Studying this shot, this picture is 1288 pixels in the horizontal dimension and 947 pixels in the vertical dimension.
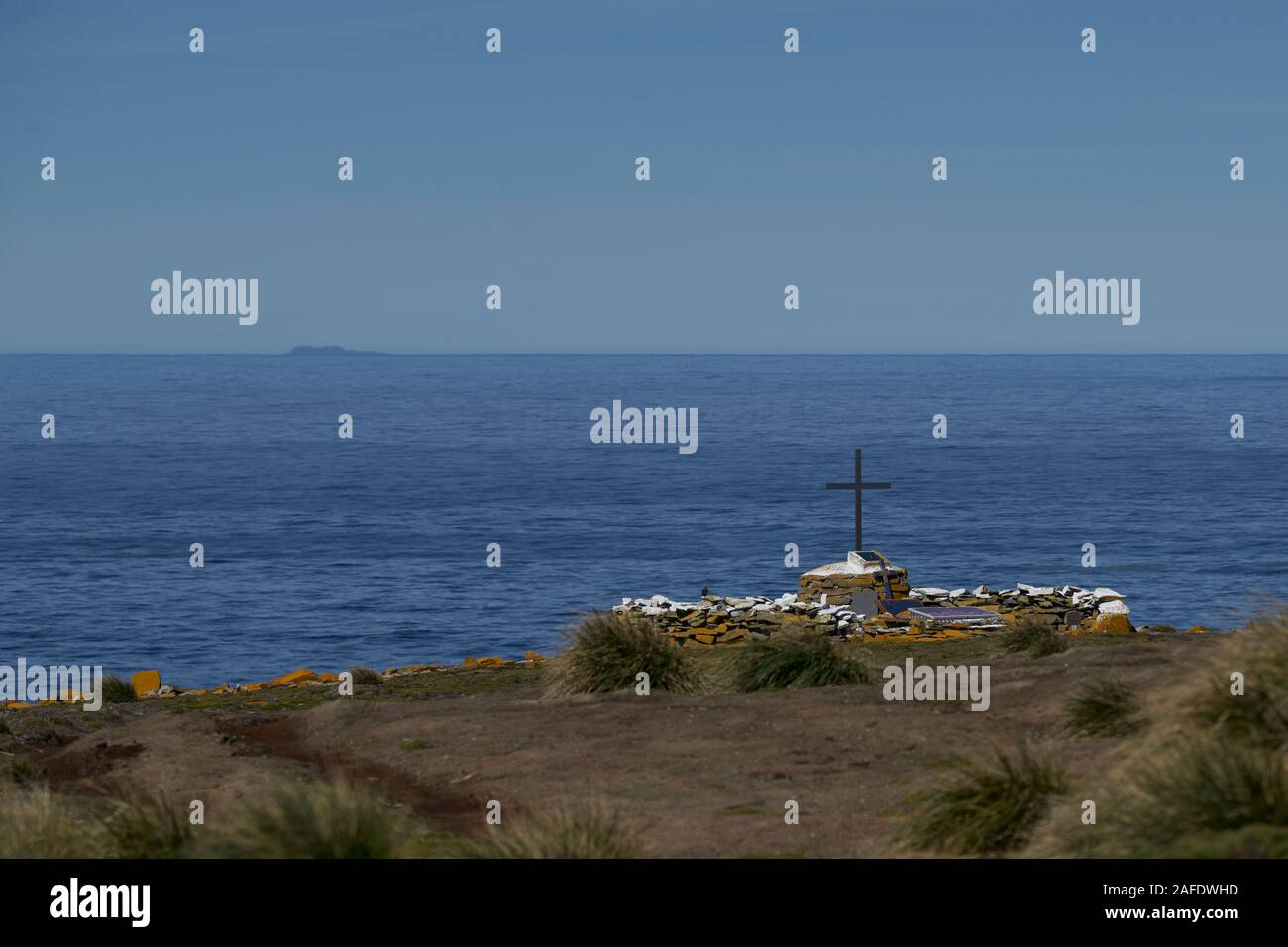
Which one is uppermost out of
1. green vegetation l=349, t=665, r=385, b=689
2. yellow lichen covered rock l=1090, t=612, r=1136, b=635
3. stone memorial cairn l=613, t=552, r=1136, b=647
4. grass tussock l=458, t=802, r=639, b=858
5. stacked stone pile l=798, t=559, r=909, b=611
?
stacked stone pile l=798, t=559, r=909, b=611

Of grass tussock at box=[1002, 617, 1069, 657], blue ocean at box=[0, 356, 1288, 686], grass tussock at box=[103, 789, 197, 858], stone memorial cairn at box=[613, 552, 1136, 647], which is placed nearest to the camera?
grass tussock at box=[103, 789, 197, 858]

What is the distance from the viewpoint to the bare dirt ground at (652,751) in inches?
519

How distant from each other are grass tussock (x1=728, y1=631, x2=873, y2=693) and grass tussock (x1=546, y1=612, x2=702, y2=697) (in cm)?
69

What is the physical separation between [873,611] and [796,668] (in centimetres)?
2142

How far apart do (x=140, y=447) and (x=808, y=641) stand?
152 metres

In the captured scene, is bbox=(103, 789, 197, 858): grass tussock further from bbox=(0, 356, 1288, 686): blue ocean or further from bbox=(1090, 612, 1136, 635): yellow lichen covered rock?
bbox=(1090, 612, 1136, 635): yellow lichen covered rock

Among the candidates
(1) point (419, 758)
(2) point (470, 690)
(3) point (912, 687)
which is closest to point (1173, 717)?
(3) point (912, 687)

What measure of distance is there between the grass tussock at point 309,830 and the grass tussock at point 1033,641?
14093 millimetres

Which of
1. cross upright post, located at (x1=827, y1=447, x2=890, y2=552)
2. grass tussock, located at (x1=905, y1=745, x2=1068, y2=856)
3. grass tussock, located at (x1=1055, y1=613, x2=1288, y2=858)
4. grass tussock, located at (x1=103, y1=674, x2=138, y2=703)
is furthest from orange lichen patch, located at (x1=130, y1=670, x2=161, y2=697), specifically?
grass tussock, located at (x1=1055, y1=613, x2=1288, y2=858)

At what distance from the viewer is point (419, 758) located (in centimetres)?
1709

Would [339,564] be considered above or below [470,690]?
above

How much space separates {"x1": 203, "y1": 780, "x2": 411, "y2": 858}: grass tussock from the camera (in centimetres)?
1032
